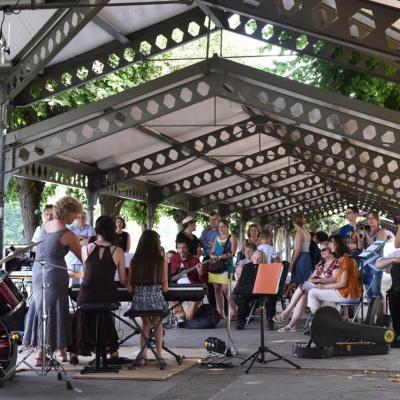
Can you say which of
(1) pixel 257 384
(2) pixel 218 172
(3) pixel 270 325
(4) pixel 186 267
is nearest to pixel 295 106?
(4) pixel 186 267

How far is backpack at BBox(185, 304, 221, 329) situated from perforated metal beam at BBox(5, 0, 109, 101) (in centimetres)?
450

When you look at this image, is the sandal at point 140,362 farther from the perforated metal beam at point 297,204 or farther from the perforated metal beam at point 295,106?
the perforated metal beam at point 297,204

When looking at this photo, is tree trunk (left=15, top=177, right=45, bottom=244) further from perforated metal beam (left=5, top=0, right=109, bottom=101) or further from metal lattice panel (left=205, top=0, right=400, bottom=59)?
metal lattice panel (left=205, top=0, right=400, bottom=59)

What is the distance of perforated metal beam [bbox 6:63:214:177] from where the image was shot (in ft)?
48.7

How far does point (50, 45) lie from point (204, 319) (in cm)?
479

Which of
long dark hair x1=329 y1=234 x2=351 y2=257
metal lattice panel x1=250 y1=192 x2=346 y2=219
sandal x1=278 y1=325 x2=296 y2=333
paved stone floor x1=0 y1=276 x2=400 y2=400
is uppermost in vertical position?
metal lattice panel x1=250 y1=192 x2=346 y2=219

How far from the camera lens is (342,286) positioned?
1144 centimetres

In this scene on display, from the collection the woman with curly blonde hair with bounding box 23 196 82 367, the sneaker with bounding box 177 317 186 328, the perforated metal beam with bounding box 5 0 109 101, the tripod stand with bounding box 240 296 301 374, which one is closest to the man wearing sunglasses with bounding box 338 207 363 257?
the sneaker with bounding box 177 317 186 328

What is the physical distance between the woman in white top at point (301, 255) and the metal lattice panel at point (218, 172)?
12.2 metres

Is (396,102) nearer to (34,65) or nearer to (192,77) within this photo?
(192,77)

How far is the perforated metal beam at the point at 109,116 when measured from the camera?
48.7 ft

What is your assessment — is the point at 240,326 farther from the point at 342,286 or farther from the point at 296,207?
the point at 296,207

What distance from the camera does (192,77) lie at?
594 inches

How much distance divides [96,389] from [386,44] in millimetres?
4396
